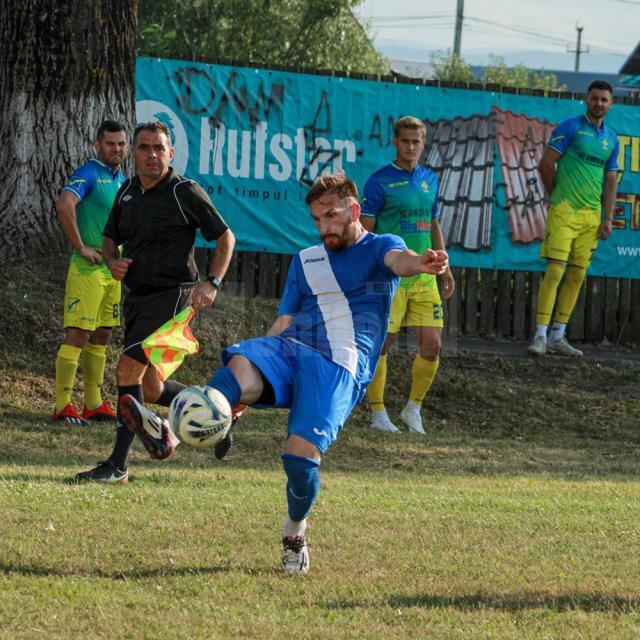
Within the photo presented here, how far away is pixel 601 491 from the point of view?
8.79m

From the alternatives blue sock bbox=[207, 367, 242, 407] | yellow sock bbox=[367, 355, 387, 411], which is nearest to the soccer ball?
blue sock bbox=[207, 367, 242, 407]

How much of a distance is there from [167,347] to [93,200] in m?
3.15

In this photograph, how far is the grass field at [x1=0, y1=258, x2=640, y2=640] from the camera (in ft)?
17.0

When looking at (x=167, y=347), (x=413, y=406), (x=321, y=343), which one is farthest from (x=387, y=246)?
(x=413, y=406)

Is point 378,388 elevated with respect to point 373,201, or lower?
lower

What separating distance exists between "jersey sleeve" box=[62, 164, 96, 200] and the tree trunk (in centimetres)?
231

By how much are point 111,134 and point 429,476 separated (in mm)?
3585

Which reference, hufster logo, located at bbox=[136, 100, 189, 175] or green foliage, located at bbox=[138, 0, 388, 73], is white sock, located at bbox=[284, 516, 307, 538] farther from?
green foliage, located at bbox=[138, 0, 388, 73]

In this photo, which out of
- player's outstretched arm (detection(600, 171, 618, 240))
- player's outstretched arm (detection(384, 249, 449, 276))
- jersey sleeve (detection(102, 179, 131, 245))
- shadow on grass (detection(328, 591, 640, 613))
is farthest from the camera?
player's outstretched arm (detection(600, 171, 618, 240))

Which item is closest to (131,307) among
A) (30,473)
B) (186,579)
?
Result: (30,473)

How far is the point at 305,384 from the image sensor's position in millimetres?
6035

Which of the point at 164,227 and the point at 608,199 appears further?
the point at 608,199

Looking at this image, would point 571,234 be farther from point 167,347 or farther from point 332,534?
point 332,534

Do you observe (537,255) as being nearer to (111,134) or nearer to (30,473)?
(111,134)
